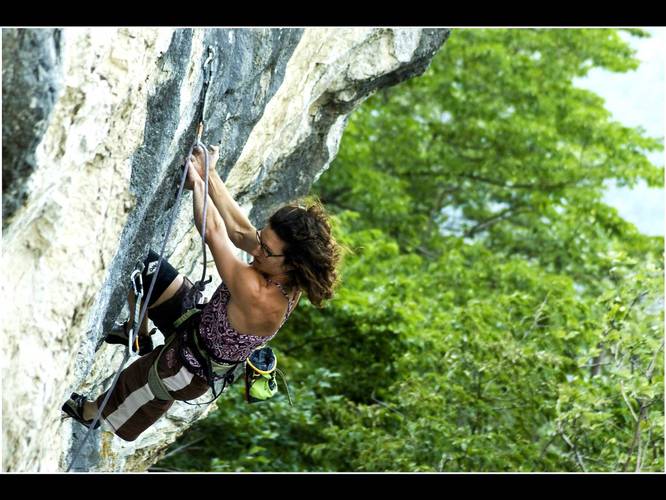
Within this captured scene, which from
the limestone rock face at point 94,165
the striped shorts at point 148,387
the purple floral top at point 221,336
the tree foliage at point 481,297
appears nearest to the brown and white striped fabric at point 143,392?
the striped shorts at point 148,387

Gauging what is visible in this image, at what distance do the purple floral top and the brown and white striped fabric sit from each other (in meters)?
0.10

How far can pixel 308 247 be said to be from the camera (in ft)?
13.2

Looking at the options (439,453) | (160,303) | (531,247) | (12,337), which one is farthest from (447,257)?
(12,337)

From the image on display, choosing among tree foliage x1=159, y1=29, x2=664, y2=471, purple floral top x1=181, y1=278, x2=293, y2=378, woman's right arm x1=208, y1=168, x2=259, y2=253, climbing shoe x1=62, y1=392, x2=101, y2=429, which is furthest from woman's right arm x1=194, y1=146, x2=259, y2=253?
climbing shoe x1=62, y1=392, x2=101, y2=429

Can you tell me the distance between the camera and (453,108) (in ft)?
49.3

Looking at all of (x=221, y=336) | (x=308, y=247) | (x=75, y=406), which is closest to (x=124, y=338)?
(x=75, y=406)

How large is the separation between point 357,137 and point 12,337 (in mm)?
11023

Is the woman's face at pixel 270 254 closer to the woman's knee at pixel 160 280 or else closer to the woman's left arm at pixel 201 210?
the woman's left arm at pixel 201 210

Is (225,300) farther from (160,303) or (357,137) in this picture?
(357,137)

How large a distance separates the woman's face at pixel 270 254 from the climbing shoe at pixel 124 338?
97 centimetres

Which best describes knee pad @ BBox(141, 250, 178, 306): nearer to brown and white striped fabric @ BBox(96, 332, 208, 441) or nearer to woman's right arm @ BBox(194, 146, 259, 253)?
brown and white striped fabric @ BBox(96, 332, 208, 441)

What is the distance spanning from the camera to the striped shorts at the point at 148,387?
4496 millimetres

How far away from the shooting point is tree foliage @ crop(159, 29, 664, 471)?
28.5ft

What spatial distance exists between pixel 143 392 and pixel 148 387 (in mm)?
47
